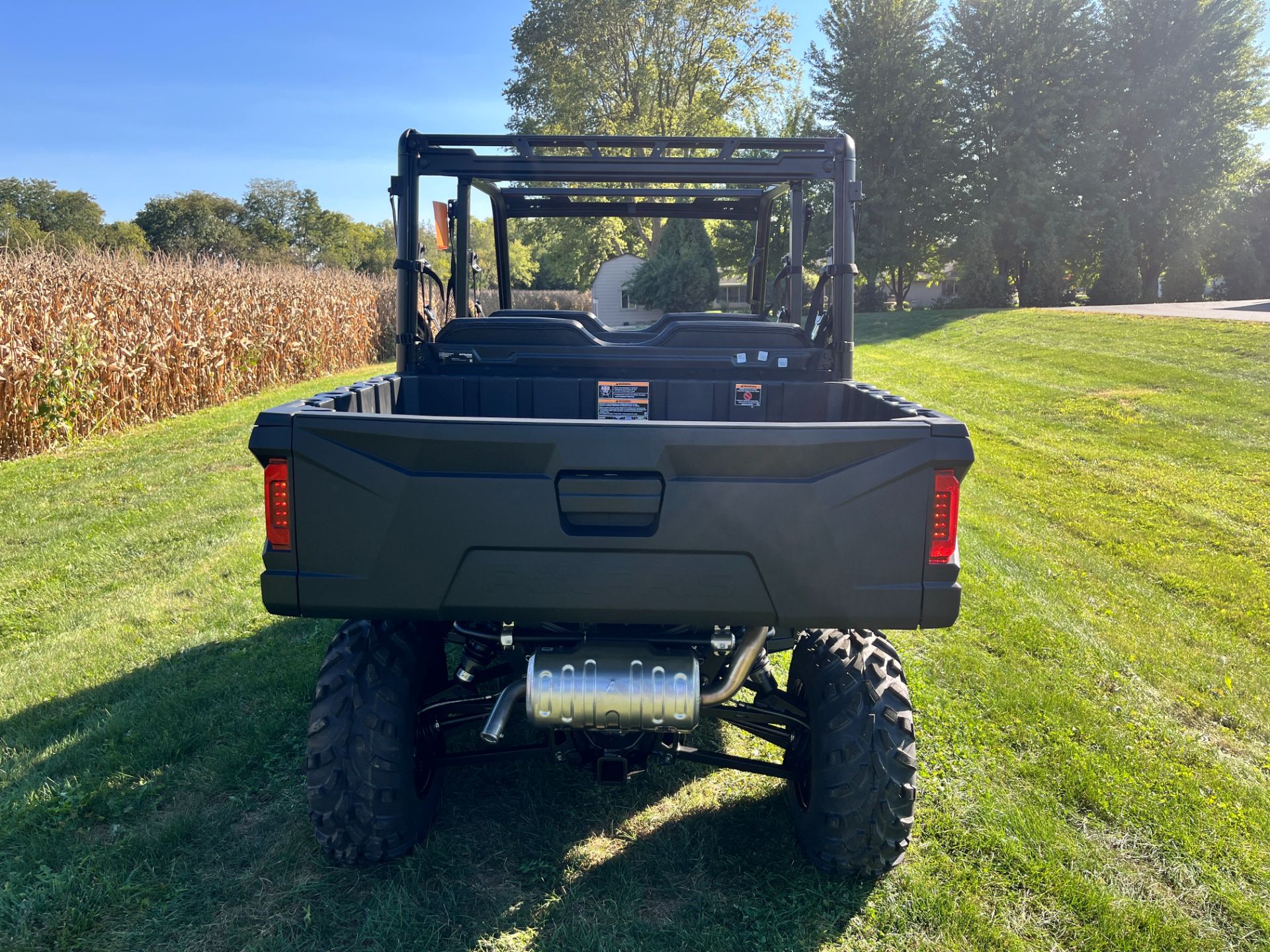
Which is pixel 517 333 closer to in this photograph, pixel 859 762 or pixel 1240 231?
pixel 859 762

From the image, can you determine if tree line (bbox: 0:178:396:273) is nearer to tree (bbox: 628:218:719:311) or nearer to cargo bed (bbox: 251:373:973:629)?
tree (bbox: 628:218:719:311)

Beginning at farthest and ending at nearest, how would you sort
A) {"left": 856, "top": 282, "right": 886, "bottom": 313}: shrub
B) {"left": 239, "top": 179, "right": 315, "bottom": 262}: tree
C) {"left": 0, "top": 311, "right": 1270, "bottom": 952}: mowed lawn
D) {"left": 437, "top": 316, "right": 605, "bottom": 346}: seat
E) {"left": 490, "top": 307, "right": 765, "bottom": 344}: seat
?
{"left": 239, "top": 179, "right": 315, "bottom": 262}: tree < {"left": 856, "top": 282, "right": 886, "bottom": 313}: shrub < {"left": 490, "top": 307, "right": 765, "bottom": 344}: seat < {"left": 437, "top": 316, "right": 605, "bottom": 346}: seat < {"left": 0, "top": 311, "right": 1270, "bottom": 952}: mowed lawn

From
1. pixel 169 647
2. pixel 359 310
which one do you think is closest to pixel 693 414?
pixel 169 647

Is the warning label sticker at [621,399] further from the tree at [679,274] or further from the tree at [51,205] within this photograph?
the tree at [51,205]

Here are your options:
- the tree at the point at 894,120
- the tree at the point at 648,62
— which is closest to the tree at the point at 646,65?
the tree at the point at 648,62

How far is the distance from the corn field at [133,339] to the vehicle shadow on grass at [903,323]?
45.5ft

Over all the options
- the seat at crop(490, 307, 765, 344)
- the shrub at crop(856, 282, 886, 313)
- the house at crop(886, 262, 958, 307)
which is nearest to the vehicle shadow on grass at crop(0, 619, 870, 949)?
the seat at crop(490, 307, 765, 344)

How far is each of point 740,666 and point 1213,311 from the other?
21.3m

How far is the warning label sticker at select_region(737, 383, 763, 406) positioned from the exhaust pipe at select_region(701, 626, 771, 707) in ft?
4.82

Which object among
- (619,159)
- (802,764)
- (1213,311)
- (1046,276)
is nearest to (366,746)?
(802,764)

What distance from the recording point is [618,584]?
2.18 m

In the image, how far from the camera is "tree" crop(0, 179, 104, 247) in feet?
140

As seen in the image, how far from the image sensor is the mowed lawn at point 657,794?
2514 millimetres

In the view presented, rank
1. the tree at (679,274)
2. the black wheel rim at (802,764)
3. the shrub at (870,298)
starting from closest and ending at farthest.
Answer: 1. the black wheel rim at (802,764)
2. the tree at (679,274)
3. the shrub at (870,298)
